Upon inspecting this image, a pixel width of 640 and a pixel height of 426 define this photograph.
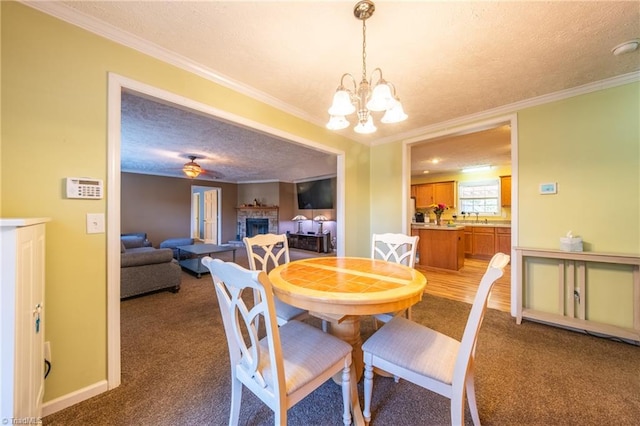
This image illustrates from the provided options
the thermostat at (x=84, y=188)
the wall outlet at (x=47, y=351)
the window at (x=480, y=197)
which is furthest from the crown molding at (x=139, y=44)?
the window at (x=480, y=197)

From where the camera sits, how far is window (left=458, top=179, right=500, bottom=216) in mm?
6086

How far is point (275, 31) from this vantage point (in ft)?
5.15

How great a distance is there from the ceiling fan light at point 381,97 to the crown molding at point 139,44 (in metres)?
1.40

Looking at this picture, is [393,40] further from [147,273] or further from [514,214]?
[147,273]

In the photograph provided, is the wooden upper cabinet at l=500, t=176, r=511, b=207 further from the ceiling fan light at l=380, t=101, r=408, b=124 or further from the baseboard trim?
the baseboard trim

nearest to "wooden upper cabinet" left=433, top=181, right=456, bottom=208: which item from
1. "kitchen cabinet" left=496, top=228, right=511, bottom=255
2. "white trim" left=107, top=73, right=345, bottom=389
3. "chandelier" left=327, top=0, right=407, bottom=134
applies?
"kitchen cabinet" left=496, top=228, right=511, bottom=255

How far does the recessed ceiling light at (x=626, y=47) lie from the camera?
1661 mm

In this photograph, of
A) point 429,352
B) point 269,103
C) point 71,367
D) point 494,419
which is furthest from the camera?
point 269,103

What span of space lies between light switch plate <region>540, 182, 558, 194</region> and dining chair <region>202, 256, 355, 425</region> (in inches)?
105

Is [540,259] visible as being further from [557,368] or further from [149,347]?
[149,347]

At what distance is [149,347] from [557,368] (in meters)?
3.15

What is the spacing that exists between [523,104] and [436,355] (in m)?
2.81

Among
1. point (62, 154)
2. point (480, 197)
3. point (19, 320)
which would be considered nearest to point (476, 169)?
point (480, 197)

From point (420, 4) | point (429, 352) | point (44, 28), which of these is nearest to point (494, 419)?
point (429, 352)
